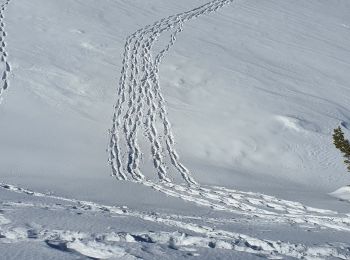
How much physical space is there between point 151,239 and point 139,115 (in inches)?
228

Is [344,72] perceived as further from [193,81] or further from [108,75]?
[108,75]

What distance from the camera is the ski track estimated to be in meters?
4.82

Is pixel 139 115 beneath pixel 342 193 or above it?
above

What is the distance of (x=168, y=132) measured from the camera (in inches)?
409

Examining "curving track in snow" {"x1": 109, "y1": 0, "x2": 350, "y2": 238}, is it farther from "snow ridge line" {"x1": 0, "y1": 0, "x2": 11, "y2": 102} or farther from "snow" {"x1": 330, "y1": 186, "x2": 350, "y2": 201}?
"snow ridge line" {"x1": 0, "y1": 0, "x2": 11, "y2": 102}

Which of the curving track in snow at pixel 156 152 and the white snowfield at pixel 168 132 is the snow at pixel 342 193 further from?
the curving track in snow at pixel 156 152

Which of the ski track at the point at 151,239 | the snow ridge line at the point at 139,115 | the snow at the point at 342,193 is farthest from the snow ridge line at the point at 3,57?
the snow at the point at 342,193

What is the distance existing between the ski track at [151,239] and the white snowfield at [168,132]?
0.08 ft

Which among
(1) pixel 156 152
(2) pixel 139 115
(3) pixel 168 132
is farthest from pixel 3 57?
(1) pixel 156 152

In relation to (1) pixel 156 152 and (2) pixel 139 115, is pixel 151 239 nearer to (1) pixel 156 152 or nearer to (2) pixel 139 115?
(1) pixel 156 152

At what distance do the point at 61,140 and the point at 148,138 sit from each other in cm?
166

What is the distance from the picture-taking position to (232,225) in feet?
20.6

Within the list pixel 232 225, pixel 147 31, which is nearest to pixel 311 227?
pixel 232 225

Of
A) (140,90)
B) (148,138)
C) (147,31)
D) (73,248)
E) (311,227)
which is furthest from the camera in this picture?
(147,31)
